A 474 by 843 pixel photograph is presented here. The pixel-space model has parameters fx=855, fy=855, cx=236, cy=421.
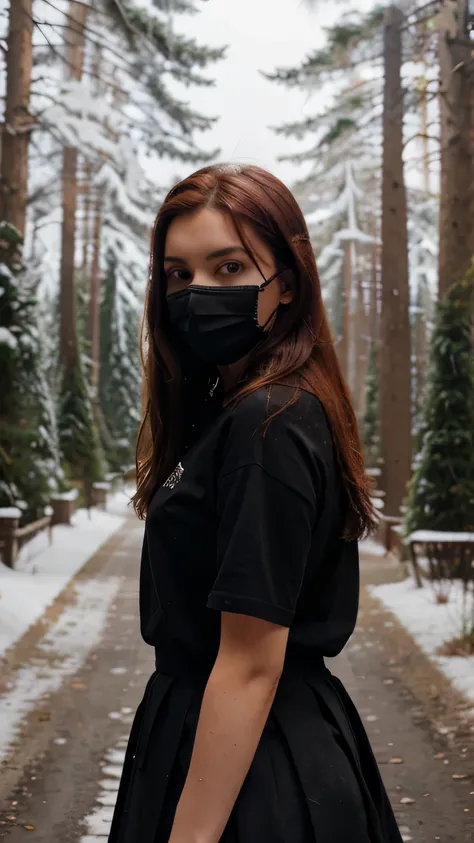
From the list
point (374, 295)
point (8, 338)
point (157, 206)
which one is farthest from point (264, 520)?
point (374, 295)

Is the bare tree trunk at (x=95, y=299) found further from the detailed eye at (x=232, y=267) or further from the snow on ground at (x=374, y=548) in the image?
the detailed eye at (x=232, y=267)

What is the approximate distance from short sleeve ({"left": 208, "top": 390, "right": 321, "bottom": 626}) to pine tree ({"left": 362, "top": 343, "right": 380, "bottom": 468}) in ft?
11.4

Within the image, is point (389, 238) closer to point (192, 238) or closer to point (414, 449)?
point (414, 449)

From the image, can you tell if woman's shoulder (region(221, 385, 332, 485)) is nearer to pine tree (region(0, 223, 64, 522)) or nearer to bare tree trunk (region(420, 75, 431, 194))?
pine tree (region(0, 223, 64, 522))

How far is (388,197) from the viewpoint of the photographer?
4023 mm

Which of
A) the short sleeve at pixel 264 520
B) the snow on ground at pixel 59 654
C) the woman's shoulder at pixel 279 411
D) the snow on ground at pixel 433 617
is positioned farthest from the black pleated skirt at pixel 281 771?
Answer: the snow on ground at pixel 433 617

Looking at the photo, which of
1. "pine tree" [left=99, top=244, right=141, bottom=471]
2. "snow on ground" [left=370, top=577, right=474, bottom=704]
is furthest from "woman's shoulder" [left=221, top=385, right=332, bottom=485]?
"pine tree" [left=99, top=244, right=141, bottom=471]

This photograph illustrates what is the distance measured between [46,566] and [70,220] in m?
1.43

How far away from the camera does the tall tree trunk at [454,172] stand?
3.68 meters

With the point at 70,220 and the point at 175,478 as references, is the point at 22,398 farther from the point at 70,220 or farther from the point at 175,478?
the point at 175,478

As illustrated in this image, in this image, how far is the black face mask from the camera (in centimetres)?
107

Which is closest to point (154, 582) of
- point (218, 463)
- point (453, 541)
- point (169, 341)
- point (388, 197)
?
point (218, 463)

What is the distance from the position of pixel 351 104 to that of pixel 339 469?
3063 millimetres

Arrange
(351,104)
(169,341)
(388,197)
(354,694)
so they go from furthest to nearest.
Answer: (388,197) → (351,104) → (354,694) → (169,341)
